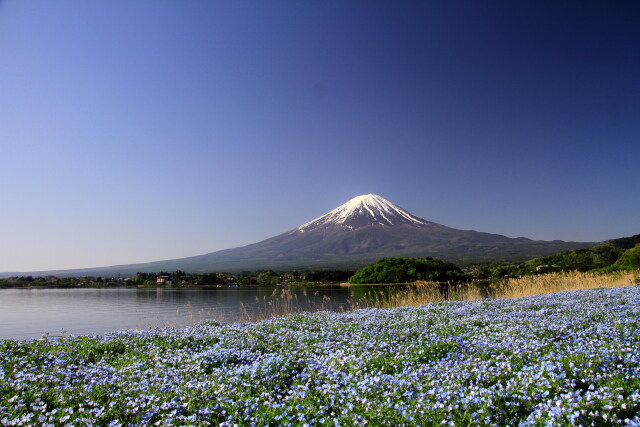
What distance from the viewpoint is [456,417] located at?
2.98 metres

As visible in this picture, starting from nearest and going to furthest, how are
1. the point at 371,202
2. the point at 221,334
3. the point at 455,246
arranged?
the point at 221,334
the point at 455,246
the point at 371,202

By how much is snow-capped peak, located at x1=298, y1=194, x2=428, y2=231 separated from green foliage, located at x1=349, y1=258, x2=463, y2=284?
98.7 metres

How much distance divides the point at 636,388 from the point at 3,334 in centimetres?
1891

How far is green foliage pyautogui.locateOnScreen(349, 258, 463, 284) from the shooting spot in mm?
60356

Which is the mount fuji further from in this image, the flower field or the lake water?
the flower field

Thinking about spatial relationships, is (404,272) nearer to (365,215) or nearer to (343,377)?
(343,377)

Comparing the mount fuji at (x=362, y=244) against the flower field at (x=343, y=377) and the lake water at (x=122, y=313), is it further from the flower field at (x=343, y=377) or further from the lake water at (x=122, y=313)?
the flower field at (x=343, y=377)

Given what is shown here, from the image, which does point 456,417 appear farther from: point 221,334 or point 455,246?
point 455,246

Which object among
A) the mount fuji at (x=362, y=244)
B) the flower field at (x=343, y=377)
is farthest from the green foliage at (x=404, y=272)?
the flower field at (x=343, y=377)

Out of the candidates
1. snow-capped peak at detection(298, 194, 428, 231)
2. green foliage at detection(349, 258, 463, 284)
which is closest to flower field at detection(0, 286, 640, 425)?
green foliage at detection(349, 258, 463, 284)

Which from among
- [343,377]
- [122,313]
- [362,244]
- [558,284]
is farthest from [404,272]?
[362,244]

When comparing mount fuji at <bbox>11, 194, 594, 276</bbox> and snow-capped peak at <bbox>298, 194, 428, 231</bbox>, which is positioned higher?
snow-capped peak at <bbox>298, 194, 428, 231</bbox>

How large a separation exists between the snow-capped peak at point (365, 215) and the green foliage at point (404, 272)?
3886 inches

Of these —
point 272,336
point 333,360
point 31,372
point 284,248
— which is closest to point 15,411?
point 31,372
